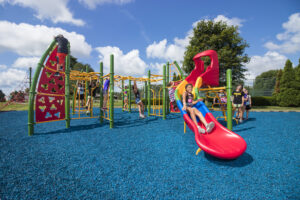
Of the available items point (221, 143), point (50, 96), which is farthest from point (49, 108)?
point (221, 143)

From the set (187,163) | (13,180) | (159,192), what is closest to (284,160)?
(187,163)

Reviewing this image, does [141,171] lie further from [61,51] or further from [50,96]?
[61,51]

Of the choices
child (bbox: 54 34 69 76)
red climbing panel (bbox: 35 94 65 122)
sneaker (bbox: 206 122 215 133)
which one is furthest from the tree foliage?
red climbing panel (bbox: 35 94 65 122)

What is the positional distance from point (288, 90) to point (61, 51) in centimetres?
2166

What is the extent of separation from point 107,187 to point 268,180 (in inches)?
89.2

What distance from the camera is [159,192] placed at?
70.2 inches

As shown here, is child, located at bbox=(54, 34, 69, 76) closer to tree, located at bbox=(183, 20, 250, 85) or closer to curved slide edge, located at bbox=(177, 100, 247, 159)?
curved slide edge, located at bbox=(177, 100, 247, 159)

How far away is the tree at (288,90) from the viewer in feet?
51.7

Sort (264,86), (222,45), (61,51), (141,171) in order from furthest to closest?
(264,86), (222,45), (61,51), (141,171)

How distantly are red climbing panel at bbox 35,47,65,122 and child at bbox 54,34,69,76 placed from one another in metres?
0.12

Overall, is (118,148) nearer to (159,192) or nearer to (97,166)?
(97,166)

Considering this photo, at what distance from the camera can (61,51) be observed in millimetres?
4898

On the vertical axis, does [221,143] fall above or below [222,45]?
below

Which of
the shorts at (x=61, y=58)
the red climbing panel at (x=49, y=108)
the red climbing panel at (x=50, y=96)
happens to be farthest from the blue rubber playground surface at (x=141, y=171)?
the shorts at (x=61, y=58)
